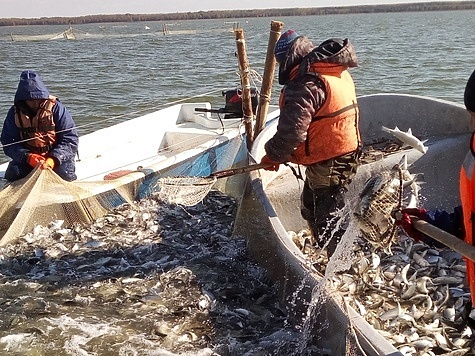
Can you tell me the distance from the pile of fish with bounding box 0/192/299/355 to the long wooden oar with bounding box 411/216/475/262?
1658 mm

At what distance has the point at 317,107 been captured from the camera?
4.93 m

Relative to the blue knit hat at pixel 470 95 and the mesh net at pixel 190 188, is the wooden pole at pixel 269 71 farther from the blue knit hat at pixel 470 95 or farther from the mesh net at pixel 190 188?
the blue knit hat at pixel 470 95

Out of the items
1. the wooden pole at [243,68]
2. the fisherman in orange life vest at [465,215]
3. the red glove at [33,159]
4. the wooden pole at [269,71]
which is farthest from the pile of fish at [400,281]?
the red glove at [33,159]

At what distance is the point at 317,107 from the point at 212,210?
3.42 metres

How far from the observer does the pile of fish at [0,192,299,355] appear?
15.9ft

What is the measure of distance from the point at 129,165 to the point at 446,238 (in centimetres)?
644

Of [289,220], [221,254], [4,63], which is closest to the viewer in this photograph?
[221,254]

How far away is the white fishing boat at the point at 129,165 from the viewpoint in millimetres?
6578

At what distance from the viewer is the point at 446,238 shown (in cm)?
317

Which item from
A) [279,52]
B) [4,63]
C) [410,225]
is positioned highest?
[279,52]

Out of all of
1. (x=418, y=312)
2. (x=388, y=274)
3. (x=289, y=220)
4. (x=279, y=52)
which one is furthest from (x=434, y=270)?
(x=279, y=52)

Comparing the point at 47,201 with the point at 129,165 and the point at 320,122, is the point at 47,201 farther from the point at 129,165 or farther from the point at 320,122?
the point at 320,122

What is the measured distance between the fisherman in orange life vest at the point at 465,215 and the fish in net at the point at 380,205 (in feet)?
0.30

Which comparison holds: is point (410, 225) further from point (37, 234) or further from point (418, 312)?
point (37, 234)
